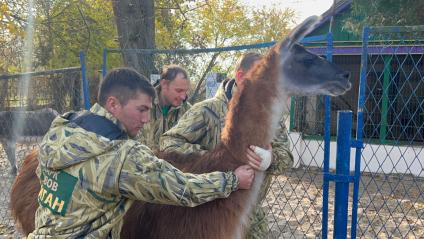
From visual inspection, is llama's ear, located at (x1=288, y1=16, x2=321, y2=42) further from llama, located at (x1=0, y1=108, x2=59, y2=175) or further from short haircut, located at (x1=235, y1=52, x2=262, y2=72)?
llama, located at (x1=0, y1=108, x2=59, y2=175)

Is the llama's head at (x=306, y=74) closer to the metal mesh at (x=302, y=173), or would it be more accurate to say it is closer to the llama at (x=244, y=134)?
the llama at (x=244, y=134)

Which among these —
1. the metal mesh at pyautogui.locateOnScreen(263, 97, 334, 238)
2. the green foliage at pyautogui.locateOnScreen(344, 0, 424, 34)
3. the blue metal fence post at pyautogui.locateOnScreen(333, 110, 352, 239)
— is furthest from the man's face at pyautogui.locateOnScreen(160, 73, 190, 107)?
the green foliage at pyautogui.locateOnScreen(344, 0, 424, 34)

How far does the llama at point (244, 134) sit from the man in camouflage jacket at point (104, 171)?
0.35m

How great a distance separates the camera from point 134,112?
6.70ft

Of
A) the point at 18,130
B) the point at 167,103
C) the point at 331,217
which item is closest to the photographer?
the point at 167,103

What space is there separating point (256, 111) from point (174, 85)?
1.11m

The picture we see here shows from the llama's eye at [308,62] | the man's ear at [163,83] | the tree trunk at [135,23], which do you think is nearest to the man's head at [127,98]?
the llama's eye at [308,62]

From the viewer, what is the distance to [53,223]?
196 centimetres

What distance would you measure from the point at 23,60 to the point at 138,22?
5984 millimetres

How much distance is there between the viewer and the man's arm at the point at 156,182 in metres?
1.89

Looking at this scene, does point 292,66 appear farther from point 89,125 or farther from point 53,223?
point 53,223

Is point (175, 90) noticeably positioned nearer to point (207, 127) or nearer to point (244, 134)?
point (207, 127)

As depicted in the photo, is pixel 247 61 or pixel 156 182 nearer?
pixel 156 182

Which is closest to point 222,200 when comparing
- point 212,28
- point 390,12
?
point 390,12
